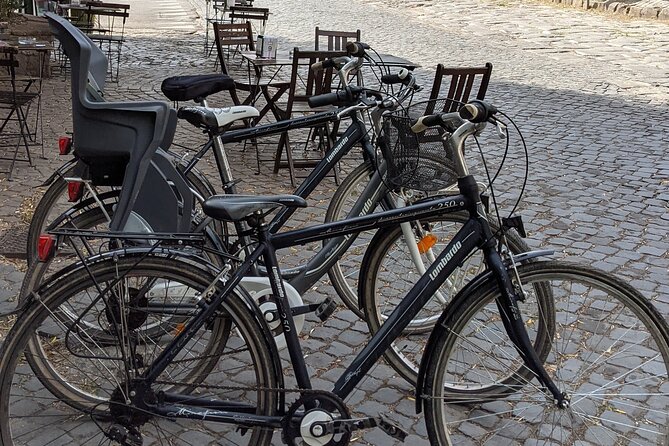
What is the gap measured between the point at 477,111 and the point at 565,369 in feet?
Answer: 4.10

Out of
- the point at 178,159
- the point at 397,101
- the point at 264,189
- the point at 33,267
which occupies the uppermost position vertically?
the point at 397,101

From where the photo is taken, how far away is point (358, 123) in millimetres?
4184

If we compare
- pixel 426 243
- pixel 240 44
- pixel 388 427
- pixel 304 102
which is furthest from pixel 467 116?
pixel 240 44

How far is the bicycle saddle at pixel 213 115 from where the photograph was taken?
3848 mm

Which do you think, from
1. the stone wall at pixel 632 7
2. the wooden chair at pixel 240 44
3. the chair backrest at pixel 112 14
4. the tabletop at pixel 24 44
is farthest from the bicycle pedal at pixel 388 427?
the stone wall at pixel 632 7

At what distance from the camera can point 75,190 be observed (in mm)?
3639

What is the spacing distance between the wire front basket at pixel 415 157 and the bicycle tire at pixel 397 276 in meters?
0.25

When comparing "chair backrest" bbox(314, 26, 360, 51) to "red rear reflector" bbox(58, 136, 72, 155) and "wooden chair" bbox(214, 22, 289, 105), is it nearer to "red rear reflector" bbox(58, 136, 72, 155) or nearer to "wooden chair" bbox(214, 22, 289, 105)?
"wooden chair" bbox(214, 22, 289, 105)

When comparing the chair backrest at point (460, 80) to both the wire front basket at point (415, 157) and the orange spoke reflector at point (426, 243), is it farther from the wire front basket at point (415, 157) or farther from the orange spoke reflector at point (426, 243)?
the wire front basket at point (415, 157)

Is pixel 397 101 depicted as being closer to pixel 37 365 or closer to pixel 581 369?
pixel 581 369

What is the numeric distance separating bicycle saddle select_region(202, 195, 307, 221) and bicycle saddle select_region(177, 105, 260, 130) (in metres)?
1.10

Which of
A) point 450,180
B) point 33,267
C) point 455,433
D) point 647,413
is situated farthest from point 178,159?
point 647,413

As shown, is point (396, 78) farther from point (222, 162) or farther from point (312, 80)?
point (312, 80)

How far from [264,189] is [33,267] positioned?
360 centimetres
